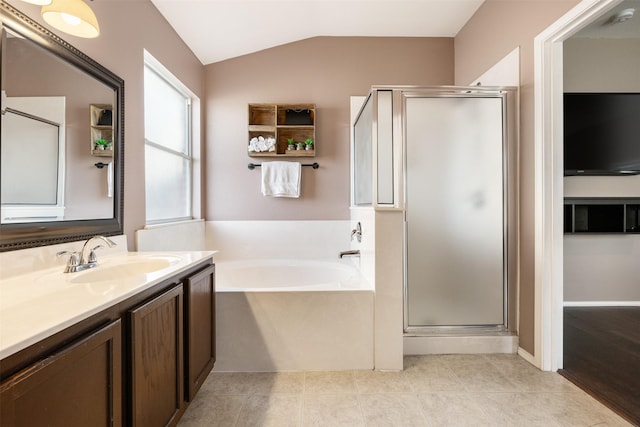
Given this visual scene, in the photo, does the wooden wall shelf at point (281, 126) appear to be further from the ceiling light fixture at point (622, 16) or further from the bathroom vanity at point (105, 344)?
the ceiling light fixture at point (622, 16)

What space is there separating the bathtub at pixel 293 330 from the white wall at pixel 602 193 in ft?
7.68

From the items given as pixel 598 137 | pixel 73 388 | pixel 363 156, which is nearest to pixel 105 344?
pixel 73 388

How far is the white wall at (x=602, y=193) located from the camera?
278cm

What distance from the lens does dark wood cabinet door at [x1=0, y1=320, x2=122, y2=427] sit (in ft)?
2.02

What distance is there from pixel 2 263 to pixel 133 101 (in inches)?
47.8

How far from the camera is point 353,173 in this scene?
3.09m

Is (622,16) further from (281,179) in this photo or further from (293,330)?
(293,330)

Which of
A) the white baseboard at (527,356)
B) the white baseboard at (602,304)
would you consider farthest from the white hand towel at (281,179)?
the white baseboard at (602,304)

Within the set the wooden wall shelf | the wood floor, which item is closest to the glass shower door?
the wood floor

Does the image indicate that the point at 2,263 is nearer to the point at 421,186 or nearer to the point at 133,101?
the point at 133,101

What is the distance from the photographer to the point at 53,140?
1331 millimetres

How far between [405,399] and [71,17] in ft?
7.58

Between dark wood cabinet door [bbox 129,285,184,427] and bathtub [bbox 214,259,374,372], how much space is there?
24.3 inches

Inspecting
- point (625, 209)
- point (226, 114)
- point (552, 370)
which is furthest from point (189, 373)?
point (625, 209)
